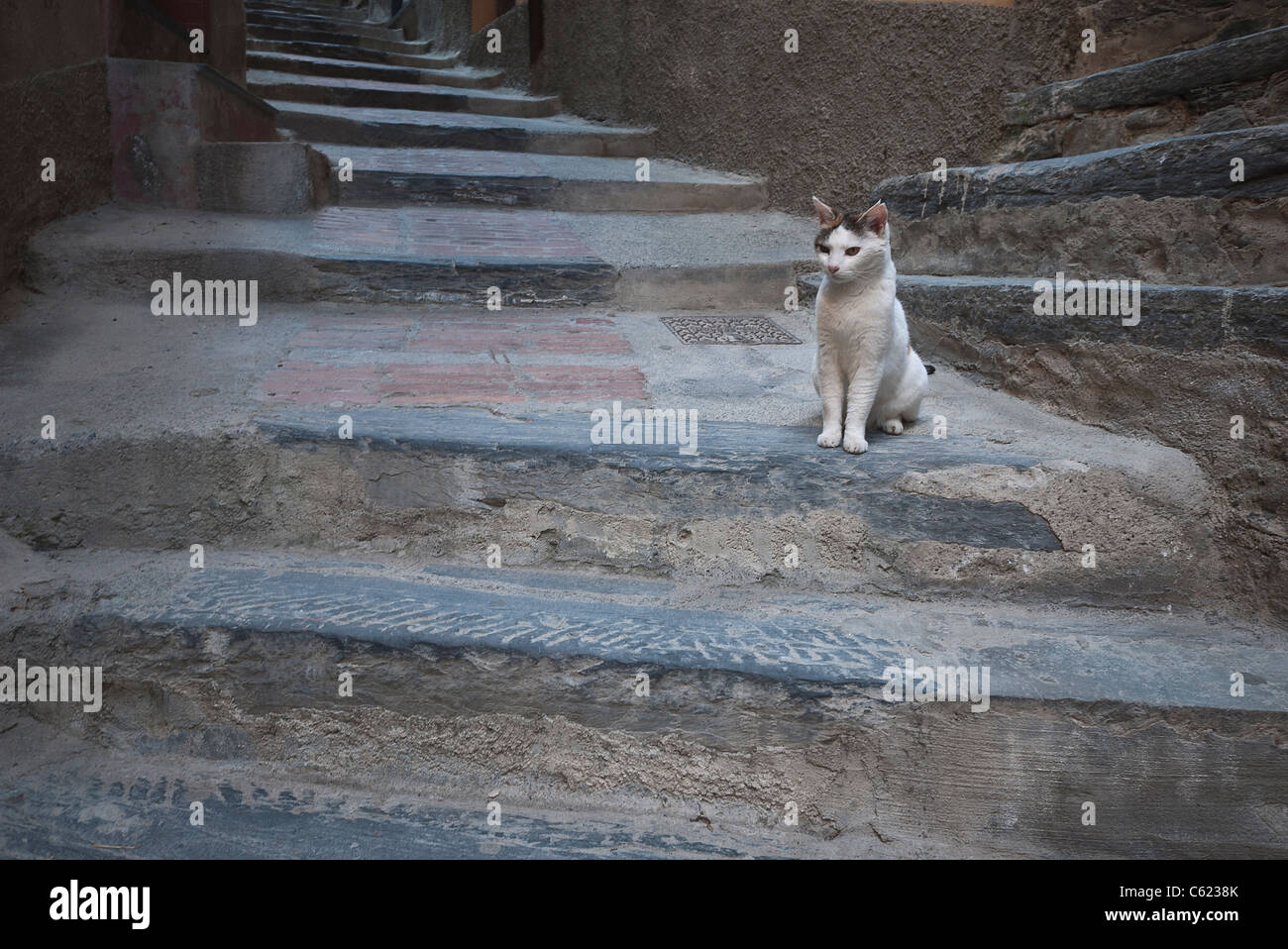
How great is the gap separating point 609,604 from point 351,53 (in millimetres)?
7188

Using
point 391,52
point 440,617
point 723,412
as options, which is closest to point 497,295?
point 723,412

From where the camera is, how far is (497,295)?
3.55 meters

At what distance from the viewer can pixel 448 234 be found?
3992 mm

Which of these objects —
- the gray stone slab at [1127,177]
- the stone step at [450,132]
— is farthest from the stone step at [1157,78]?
the stone step at [450,132]

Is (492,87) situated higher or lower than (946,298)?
higher

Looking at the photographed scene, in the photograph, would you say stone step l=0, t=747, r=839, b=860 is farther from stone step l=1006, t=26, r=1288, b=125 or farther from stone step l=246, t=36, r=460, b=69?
stone step l=246, t=36, r=460, b=69

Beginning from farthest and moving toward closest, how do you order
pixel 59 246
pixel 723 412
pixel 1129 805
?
1. pixel 59 246
2. pixel 723 412
3. pixel 1129 805

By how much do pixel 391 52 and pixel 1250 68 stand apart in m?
7.43

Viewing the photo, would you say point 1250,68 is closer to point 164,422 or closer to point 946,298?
point 946,298

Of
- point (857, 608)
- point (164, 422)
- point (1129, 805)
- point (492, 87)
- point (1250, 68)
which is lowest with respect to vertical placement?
point (1129, 805)

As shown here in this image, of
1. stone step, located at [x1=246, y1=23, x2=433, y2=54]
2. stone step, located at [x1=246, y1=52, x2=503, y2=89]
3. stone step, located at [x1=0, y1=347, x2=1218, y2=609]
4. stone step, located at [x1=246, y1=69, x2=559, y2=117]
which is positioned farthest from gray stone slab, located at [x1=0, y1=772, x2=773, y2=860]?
stone step, located at [x1=246, y1=23, x2=433, y2=54]

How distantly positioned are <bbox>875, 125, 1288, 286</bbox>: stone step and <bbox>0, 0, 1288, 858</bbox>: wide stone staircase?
0.02 meters

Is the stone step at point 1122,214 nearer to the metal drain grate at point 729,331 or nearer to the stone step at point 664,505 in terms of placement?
the metal drain grate at point 729,331

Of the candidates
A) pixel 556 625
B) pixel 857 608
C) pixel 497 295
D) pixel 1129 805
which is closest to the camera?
pixel 1129 805
